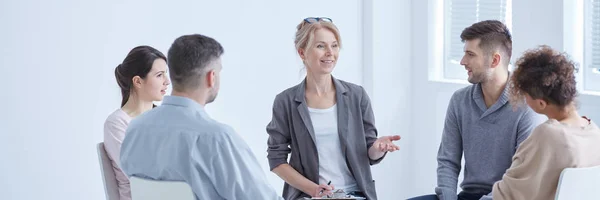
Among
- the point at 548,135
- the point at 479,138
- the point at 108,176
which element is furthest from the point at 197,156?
the point at 479,138

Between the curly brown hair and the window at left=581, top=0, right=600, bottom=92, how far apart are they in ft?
4.42

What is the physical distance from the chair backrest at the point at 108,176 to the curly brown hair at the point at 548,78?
1.37 metres

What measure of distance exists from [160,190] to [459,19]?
9.77 feet

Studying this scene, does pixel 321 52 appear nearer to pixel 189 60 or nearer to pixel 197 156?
pixel 189 60

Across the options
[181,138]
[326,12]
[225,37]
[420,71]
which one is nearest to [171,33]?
[225,37]

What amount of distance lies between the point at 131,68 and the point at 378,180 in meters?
2.32

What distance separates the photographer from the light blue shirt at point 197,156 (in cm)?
232

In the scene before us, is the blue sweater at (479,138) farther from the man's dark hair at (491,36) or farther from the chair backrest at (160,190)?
the chair backrest at (160,190)

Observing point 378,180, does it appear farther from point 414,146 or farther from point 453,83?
point 453,83

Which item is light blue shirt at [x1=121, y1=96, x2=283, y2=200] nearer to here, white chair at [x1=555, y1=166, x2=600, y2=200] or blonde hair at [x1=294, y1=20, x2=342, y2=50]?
white chair at [x1=555, y1=166, x2=600, y2=200]

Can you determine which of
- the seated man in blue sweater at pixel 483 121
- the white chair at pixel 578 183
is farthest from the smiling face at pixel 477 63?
the white chair at pixel 578 183

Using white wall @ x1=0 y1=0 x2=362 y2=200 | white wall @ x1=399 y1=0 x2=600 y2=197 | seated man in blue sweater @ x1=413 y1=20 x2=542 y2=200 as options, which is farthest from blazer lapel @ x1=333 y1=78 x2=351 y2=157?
white wall @ x1=399 y1=0 x2=600 y2=197

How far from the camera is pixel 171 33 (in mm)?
4504

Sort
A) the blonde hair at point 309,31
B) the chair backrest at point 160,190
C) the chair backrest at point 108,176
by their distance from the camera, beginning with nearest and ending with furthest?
the chair backrest at point 160,190 < the chair backrest at point 108,176 < the blonde hair at point 309,31
